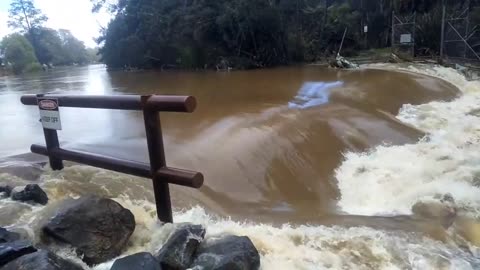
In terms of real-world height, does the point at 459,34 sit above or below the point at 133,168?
above

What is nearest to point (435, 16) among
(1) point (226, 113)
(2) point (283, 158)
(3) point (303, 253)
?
(1) point (226, 113)

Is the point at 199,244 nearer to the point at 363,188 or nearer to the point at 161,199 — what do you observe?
the point at 161,199

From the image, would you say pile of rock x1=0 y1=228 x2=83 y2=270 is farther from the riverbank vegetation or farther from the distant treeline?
the riverbank vegetation

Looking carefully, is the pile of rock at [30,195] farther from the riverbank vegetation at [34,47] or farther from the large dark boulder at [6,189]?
the riverbank vegetation at [34,47]

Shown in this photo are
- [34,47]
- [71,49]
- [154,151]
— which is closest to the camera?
[154,151]

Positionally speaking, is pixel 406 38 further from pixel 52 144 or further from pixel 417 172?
pixel 52 144

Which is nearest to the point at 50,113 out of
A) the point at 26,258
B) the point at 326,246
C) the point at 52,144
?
the point at 52,144

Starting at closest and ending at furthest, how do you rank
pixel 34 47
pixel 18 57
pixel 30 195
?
1. pixel 30 195
2. pixel 18 57
3. pixel 34 47

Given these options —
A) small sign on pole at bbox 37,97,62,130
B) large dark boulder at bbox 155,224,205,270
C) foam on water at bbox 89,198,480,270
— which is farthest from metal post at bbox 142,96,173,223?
small sign on pole at bbox 37,97,62,130

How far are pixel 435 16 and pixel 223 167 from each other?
58.3ft

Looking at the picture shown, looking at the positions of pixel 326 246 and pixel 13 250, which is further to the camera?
pixel 326 246

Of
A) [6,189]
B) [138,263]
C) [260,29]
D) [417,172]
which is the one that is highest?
[260,29]

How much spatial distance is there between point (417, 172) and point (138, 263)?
4.36m

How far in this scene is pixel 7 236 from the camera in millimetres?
3350
